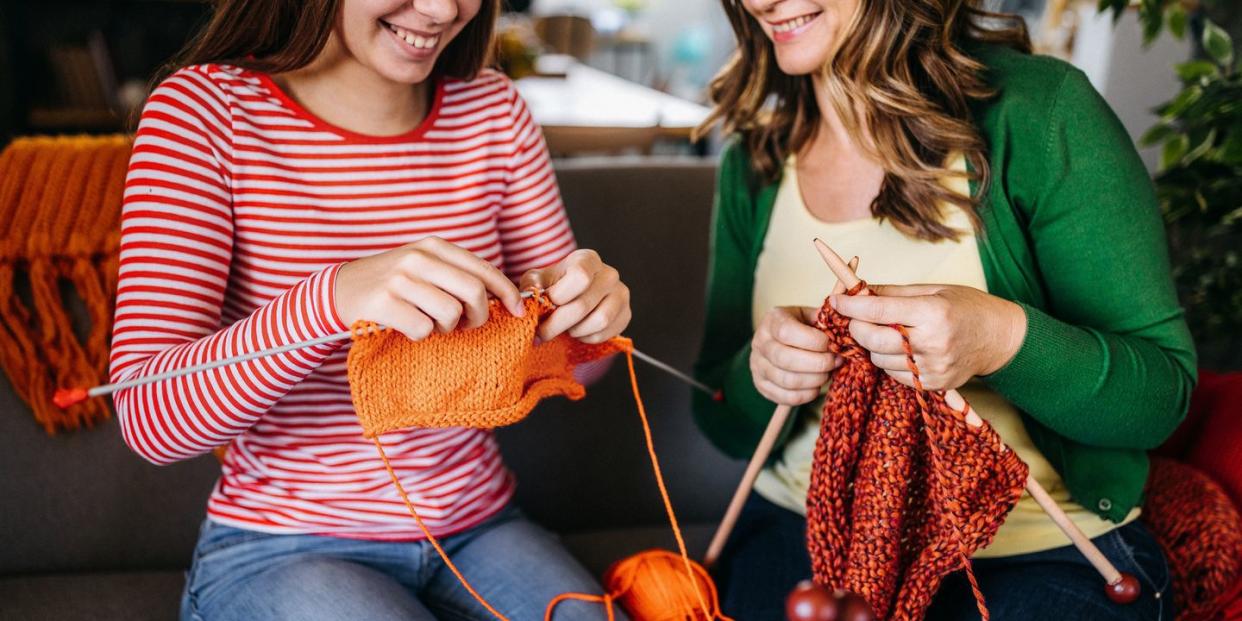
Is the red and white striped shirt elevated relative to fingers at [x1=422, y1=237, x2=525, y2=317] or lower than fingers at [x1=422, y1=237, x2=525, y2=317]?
lower

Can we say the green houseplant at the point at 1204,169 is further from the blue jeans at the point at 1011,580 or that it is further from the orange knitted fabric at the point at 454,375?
the orange knitted fabric at the point at 454,375

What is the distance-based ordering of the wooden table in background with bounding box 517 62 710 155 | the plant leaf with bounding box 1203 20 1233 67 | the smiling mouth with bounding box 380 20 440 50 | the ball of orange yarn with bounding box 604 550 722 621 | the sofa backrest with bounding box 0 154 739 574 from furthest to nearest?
the wooden table in background with bounding box 517 62 710 155 < the sofa backrest with bounding box 0 154 739 574 < the plant leaf with bounding box 1203 20 1233 67 < the ball of orange yarn with bounding box 604 550 722 621 < the smiling mouth with bounding box 380 20 440 50

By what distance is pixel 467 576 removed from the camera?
1.11 meters

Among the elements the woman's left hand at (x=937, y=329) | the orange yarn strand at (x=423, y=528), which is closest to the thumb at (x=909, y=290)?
the woman's left hand at (x=937, y=329)

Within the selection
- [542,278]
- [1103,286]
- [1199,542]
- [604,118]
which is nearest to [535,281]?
[542,278]

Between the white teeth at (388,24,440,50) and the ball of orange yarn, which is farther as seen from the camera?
the ball of orange yarn

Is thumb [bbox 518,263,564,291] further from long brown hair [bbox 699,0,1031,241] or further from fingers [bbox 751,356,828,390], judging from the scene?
long brown hair [bbox 699,0,1031,241]

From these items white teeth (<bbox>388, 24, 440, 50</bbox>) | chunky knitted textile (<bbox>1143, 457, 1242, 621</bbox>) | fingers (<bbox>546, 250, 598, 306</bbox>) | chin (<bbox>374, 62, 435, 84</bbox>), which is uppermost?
white teeth (<bbox>388, 24, 440, 50</bbox>)

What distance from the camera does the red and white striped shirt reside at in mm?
910

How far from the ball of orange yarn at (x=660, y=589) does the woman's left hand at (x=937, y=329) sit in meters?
0.38

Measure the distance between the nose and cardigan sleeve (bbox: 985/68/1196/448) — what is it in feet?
2.09

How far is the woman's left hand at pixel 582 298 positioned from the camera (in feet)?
3.03

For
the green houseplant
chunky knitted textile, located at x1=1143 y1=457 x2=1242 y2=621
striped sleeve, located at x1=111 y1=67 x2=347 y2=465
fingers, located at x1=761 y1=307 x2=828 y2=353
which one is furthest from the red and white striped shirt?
the green houseplant

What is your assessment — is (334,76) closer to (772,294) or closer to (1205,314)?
(772,294)
